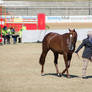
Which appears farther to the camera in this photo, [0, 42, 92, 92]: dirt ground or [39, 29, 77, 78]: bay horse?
[39, 29, 77, 78]: bay horse

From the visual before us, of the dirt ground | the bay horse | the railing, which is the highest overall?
the railing

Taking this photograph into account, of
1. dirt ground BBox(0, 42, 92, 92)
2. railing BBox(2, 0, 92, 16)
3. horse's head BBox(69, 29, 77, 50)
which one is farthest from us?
railing BBox(2, 0, 92, 16)

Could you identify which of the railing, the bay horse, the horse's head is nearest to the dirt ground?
the bay horse

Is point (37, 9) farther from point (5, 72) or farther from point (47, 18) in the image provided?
point (5, 72)

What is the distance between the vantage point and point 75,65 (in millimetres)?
15344

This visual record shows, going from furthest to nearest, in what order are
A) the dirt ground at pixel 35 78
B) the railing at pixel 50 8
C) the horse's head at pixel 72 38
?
the railing at pixel 50 8, the horse's head at pixel 72 38, the dirt ground at pixel 35 78

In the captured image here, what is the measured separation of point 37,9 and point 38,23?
27182 millimetres

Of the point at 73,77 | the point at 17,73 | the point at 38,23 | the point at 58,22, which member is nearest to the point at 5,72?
the point at 17,73

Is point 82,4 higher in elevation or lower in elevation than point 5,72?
higher

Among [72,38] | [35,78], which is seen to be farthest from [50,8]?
[72,38]

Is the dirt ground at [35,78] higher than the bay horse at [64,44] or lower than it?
lower

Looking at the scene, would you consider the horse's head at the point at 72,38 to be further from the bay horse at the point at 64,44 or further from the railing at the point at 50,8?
the railing at the point at 50,8

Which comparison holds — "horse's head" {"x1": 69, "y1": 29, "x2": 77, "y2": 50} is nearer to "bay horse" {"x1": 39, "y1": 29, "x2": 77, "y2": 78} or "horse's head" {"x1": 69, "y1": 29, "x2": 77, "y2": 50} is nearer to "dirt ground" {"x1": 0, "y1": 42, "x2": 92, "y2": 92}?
"bay horse" {"x1": 39, "y1": 29, "x2": 77, "y2": 78}

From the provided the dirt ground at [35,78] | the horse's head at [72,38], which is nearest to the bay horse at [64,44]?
the horse's head at [72,38]
